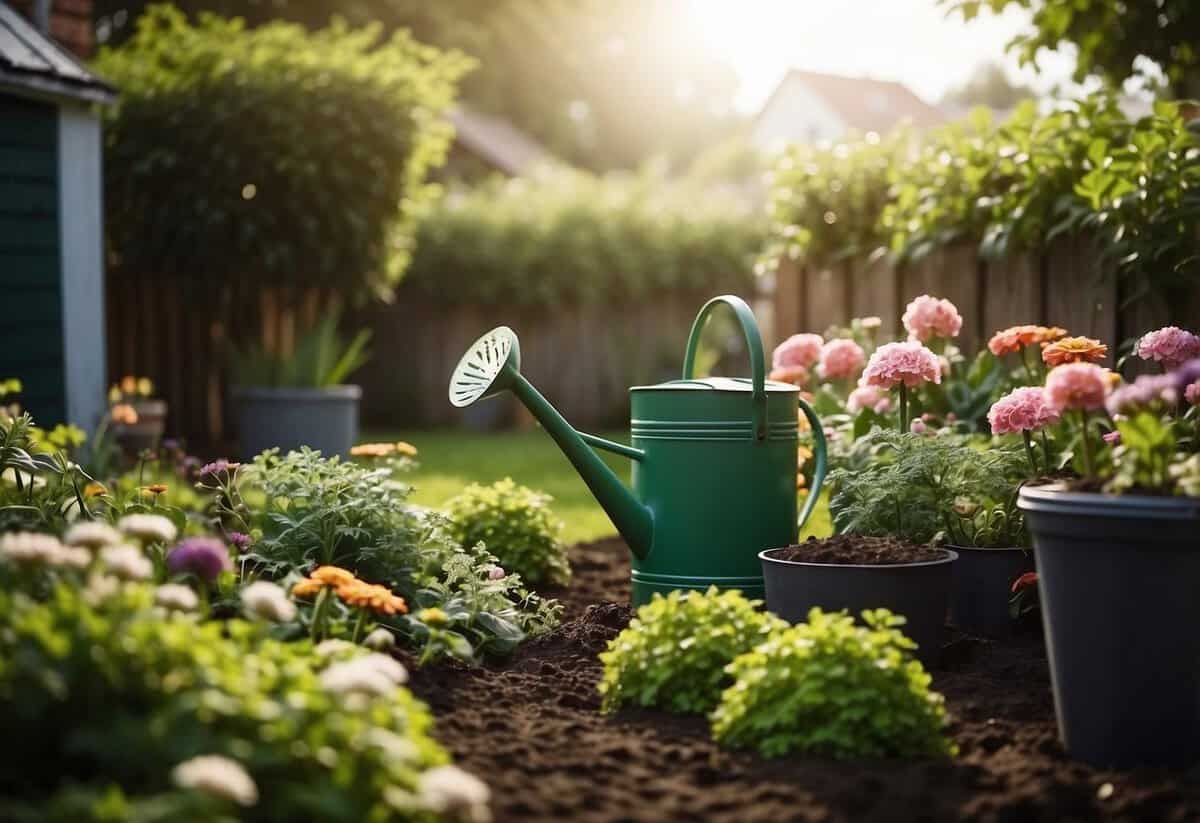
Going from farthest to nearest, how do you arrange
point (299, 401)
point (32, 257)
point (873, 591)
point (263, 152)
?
point (263, 152) < point (299, 401) < point (32, 257) < point (873, 591)

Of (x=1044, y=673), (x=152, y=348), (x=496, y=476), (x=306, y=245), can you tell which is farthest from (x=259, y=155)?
(x=1044, y=673)

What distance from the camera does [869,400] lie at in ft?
12.9

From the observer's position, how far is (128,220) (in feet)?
25.9

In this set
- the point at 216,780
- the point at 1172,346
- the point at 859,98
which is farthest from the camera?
the point at 859,98

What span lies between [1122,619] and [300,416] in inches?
215

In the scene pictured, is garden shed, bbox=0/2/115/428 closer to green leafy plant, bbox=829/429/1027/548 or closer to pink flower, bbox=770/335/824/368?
pink flower, bbox=770/335/824/368

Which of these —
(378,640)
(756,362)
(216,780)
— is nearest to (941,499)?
(756,362)

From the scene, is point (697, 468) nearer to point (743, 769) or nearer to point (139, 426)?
point (743, 769)

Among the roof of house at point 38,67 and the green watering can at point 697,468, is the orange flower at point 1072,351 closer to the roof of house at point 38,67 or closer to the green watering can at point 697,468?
the green watering can at point 697,468

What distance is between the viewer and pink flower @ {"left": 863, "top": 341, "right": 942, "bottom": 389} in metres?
3.39

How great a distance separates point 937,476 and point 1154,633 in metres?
1.12

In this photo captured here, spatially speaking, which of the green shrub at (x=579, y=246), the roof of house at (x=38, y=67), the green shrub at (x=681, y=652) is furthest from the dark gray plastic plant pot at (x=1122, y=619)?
the green shrub at (x=579, y=246)

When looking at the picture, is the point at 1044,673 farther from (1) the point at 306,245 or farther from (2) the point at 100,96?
(1) the point at 306,245

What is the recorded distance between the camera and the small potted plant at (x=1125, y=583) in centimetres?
203
